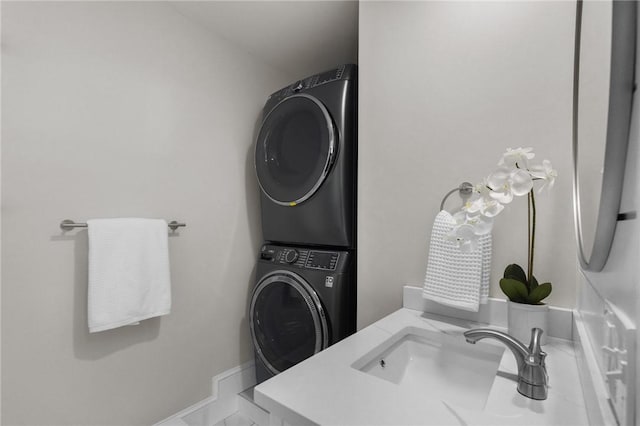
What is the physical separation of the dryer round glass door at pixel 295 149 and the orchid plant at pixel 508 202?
813 mm

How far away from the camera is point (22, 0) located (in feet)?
3.84

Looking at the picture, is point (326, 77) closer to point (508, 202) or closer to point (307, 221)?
point (307, 221)

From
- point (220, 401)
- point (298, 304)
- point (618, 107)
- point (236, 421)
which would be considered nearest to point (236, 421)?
point (236, 421)

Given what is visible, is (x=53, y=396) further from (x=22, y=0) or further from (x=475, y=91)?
(x=475, y=91)

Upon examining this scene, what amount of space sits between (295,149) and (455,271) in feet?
3.37

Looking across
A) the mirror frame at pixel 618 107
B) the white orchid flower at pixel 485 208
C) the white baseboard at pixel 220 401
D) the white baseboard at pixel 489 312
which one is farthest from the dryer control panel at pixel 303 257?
the mirror frame at pixel 618 107

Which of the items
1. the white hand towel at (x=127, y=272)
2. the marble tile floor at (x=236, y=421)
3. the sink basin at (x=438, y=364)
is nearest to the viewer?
the sink basin at (x=438, y=364)

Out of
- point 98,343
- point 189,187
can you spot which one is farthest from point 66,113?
point 98,343

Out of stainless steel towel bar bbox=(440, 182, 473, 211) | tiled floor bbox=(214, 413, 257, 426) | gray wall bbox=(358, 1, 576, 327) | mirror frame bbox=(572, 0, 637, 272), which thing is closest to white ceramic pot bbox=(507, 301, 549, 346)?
gray wall bbox=(358, 1, 576, 327)

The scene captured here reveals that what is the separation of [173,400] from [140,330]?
428 millimetres

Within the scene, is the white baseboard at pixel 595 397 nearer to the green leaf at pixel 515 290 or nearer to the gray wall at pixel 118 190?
the green leaf at pixel 515 290

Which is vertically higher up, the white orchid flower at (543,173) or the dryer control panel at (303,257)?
the white orchid flower at (543,173)

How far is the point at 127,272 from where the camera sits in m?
1.35

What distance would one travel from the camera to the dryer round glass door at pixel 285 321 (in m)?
1.52
